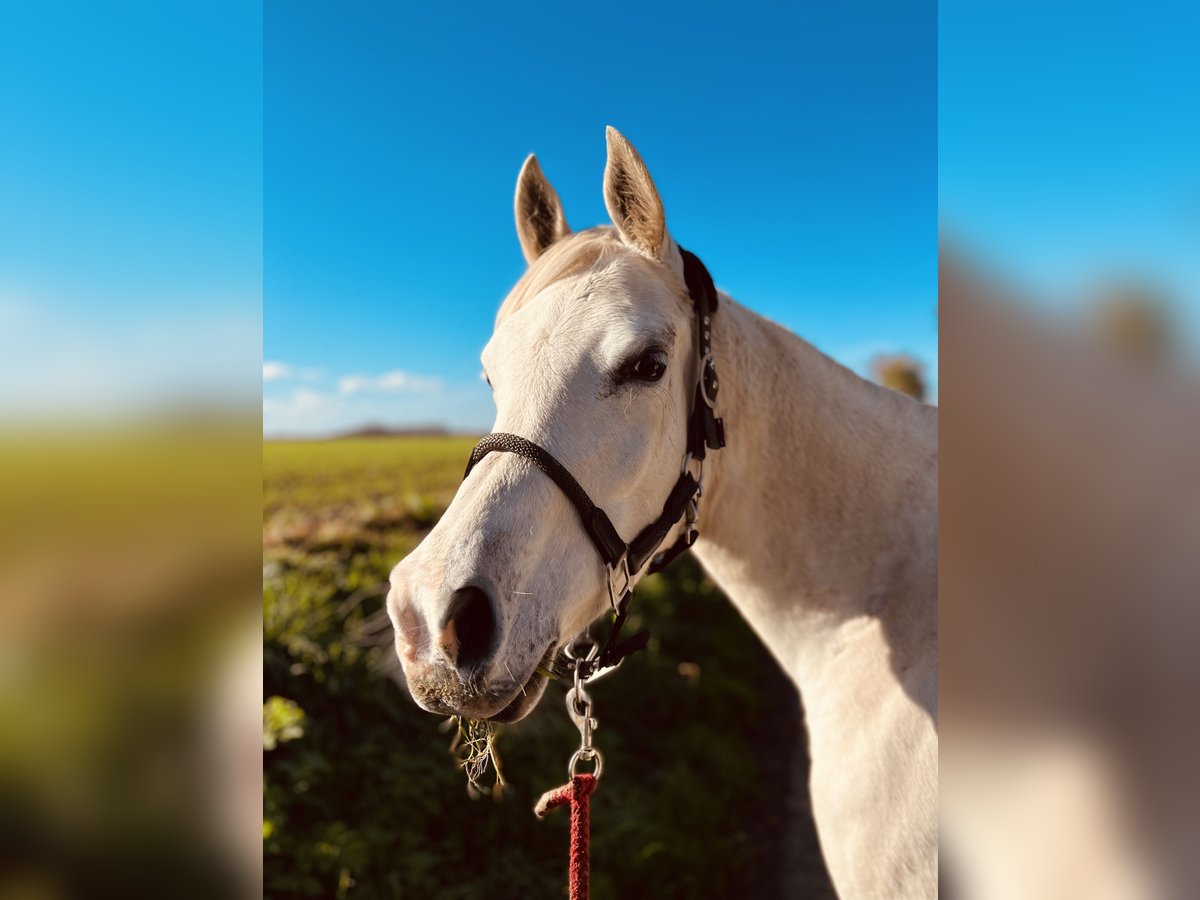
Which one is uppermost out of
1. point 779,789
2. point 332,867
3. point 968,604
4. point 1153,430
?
point 1153,430

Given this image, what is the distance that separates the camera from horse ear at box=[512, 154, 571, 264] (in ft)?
6.45

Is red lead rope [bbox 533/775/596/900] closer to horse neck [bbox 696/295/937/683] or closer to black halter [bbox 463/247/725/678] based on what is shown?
black halter [bbox 463/247/725/678]

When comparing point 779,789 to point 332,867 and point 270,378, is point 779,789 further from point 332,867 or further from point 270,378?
point 270,378

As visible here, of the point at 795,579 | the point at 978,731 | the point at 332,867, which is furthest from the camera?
the point at 332,867

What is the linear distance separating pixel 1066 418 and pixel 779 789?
4.94 m

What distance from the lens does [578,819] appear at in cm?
140

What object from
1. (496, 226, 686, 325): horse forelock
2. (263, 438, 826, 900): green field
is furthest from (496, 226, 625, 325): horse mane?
(263, 438, 826, 900): green field

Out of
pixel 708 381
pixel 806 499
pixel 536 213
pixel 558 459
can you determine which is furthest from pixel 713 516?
pixel 536 213

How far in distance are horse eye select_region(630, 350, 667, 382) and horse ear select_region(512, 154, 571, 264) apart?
0.59 meters

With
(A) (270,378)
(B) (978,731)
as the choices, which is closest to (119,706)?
(B) (978,731)

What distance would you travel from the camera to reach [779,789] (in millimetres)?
4855

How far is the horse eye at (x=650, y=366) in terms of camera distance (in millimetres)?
1546

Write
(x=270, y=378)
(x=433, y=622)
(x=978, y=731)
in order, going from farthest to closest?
(x=270, y=378)
(x=433, y=622)
(x=978, y=731)

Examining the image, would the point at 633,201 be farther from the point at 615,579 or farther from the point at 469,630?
the point at 469,630
